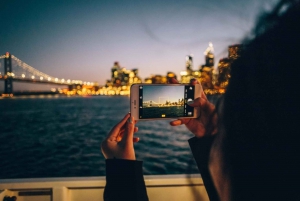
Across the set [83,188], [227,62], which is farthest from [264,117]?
[83,188]

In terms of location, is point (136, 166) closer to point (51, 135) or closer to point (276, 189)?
point (276, 189)

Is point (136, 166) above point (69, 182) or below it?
above

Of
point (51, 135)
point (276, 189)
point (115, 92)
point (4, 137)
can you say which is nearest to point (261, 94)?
point (276, 189)

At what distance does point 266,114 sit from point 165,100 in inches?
A: 24.2

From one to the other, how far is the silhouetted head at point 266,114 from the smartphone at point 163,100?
1.71 feet

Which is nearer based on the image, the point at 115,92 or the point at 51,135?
the point at 51,135

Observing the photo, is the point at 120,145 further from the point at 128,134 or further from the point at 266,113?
the point at 266,113

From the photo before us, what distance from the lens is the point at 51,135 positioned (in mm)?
15172

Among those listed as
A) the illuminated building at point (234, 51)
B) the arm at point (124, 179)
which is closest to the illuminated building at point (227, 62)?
the illuminated building at point (234, 51)

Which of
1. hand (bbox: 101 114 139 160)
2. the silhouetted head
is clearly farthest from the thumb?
the silhouetted head

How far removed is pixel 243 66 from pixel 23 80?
108 feet

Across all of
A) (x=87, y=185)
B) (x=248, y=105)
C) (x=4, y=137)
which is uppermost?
(x=248, y=105)

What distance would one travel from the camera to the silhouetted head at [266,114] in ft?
1.08

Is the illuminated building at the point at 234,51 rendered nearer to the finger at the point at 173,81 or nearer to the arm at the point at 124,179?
the arm at the point at 124,179
